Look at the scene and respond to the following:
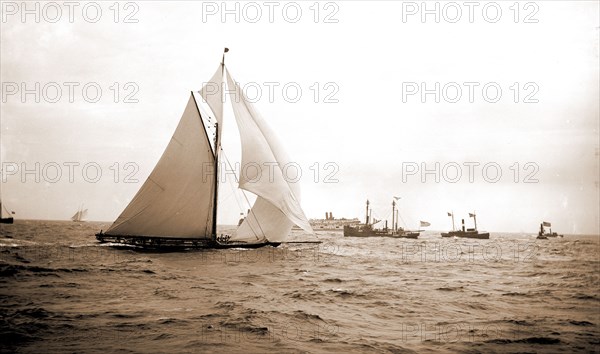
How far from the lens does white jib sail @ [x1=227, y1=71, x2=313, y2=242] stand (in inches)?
1307

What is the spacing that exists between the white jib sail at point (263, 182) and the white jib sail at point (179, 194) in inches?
138

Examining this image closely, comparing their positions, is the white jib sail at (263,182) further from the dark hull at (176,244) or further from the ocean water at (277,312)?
the ocean water at (277,312)

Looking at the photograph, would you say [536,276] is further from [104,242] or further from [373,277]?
[104,242]

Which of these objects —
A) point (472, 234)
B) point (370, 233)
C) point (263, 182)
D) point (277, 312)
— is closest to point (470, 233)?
point (472, 234)

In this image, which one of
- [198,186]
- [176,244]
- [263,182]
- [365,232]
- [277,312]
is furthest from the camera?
[365,232]

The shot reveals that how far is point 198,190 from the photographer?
3416 cm

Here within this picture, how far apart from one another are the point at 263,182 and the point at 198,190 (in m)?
5.50

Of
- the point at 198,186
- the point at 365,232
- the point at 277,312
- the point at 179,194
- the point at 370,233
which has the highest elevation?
the point at 198,186

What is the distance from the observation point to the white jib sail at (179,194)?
1305 inches

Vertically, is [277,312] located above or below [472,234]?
above

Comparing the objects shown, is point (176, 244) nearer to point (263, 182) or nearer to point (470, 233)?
point (263, 182)

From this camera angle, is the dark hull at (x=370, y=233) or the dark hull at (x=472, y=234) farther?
the dark hull at (x=472, y=234)

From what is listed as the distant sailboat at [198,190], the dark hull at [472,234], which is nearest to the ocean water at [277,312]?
the distant sailboat at [198,190]

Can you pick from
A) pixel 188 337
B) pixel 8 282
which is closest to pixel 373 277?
pixel 188 337
